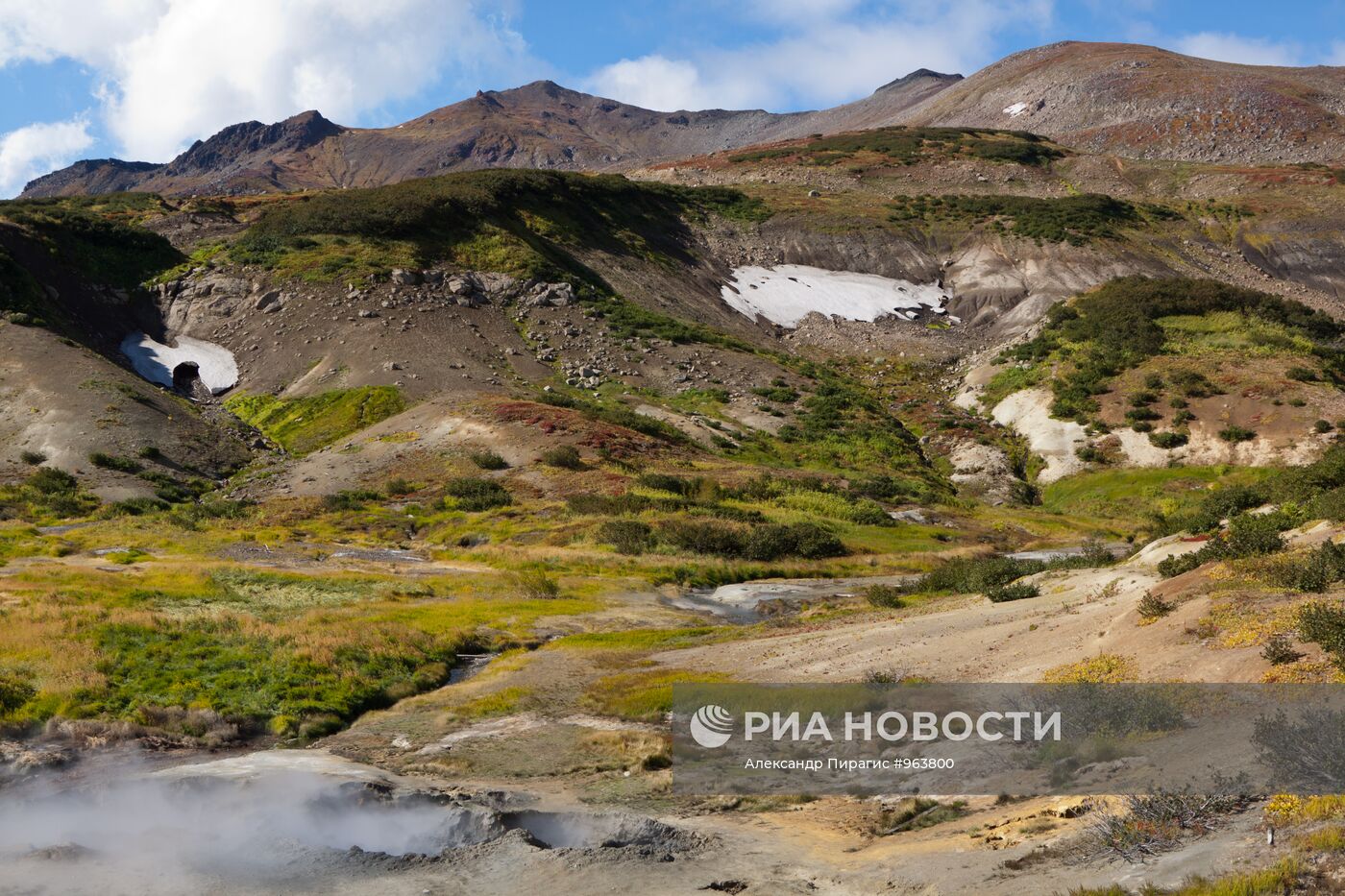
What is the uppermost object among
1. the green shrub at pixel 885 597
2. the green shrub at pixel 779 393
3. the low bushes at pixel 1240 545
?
the green shrub at pixel 779 393

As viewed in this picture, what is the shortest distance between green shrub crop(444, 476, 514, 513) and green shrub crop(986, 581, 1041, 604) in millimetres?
36220

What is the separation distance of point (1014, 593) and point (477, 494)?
39.2 m

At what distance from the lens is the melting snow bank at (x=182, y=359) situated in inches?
3295

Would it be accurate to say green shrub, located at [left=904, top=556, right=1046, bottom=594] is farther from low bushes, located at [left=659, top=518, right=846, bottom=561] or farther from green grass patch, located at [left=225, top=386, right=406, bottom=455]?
green grass patch, located at [left=225, top=386, right=406, bottom=455]

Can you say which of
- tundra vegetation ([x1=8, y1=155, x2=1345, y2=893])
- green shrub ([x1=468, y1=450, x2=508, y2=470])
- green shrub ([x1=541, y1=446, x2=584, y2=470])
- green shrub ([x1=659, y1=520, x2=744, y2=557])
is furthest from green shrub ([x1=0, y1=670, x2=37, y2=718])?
green shrub ([x1=541, y1=446, x2=584, y2=470])

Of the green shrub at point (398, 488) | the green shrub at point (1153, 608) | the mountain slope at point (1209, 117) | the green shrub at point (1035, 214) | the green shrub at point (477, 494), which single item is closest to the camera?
the green shrub at point (1153, 608)

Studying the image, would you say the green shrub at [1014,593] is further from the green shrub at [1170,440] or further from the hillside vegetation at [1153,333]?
the hillside vegetation at [1153,333]

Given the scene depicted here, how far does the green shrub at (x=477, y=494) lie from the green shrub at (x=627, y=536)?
9.52 metres

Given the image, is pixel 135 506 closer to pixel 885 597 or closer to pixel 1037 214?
pixel 885 597

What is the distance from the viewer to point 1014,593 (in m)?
30.5

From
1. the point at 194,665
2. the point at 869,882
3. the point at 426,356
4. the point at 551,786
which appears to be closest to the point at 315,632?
the point at 194,665

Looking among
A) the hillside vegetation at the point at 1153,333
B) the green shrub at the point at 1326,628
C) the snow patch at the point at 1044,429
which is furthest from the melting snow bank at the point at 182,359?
the green shrub at the point at 1326,628

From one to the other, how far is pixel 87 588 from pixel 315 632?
1211 centimetres

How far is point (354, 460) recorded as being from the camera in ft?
222
